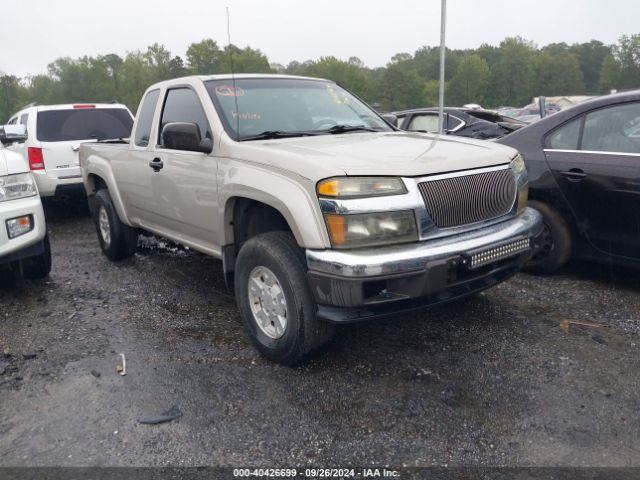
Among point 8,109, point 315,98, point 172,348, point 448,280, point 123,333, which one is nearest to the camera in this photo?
point 448,280

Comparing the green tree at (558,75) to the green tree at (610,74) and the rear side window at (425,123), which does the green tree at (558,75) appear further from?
the rear side window at (425,123)

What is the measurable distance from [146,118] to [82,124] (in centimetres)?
424

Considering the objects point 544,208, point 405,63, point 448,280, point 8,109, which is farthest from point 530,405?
point 405,63

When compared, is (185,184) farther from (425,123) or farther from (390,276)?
(425,123)

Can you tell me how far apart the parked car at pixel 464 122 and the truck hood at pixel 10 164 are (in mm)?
5687

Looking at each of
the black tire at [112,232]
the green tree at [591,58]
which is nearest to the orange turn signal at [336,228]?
the black tire at [112,232]

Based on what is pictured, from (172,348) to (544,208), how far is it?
10.6 feet

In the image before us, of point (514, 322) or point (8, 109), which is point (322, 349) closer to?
point (514, 322)

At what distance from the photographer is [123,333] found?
13.9ft

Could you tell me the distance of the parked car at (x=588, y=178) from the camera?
4.27m

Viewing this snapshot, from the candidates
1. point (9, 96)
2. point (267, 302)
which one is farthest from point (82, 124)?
point (9, 96)

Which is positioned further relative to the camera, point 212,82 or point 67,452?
point 212,82

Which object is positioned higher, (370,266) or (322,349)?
(370,266)

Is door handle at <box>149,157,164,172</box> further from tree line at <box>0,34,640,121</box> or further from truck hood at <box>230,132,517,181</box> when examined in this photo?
tree line at <box>0,34,640,121</box>
